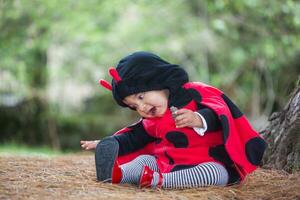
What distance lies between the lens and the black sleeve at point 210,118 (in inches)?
114

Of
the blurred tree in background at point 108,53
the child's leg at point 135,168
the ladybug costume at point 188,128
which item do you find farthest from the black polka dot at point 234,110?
the blurred tree in background at point 108,53

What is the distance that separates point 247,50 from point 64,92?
5494 millimetres

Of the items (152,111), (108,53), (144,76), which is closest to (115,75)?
(144,76)

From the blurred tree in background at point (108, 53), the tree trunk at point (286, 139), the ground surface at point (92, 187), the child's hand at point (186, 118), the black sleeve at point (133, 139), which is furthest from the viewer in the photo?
the blurred tree in background at point (108, 53)

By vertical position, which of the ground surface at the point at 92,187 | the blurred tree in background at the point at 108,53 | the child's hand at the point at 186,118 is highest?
the blurred tree in background at the point at 108,53

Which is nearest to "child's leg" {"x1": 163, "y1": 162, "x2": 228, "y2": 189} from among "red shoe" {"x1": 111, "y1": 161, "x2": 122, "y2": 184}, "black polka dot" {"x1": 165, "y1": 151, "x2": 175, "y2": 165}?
"black polka dot" {"x1": 165, "y1": 151, "x2": 175, "y2": 165}

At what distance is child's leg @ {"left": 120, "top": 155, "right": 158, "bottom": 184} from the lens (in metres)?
Answer: 2.96

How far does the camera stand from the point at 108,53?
1314 cm

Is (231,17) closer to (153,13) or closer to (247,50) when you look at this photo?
(247,50)

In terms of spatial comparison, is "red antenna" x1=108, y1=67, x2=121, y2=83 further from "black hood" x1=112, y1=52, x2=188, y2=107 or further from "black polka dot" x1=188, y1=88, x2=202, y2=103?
"black polka dot" x1=188, y1=88, x2=202, y2=103

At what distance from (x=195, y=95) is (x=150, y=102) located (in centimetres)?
27

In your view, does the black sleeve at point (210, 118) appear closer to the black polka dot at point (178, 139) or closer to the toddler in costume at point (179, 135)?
the toddler in costume at point (179, 135)

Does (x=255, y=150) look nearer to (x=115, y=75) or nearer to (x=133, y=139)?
(x=133, y=139)

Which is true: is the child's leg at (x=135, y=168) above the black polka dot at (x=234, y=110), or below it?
below
